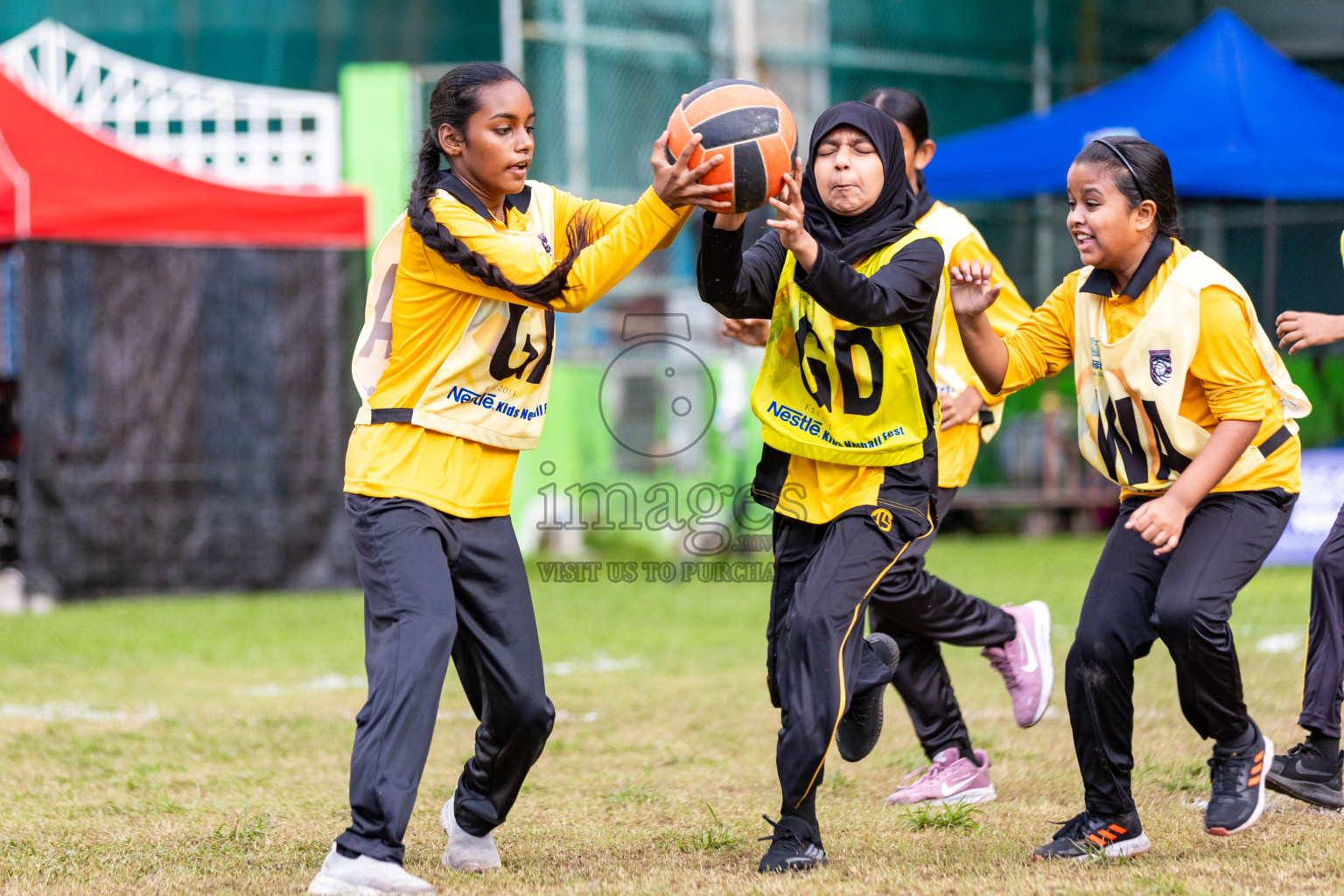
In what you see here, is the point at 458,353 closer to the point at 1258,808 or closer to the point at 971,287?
the point at 971,287

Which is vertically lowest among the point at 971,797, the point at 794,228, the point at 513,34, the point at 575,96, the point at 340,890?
the point at 971,797

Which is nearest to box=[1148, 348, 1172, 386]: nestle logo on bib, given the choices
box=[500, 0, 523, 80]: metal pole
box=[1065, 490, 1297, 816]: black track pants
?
box=[1065, 490, 1297, 816]: black track pants

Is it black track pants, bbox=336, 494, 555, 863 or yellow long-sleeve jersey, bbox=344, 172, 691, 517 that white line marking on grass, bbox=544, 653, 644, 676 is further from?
yellow long-sleeve jersey, bbox=344, 172, 691, 517

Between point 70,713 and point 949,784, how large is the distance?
429 cm

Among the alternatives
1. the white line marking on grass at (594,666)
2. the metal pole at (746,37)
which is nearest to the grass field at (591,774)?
the white line marking on grass at (594,666)

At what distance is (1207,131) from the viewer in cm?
1235

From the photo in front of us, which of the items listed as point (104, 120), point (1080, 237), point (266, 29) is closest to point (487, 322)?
point (1080, 237)

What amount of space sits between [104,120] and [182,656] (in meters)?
7.08

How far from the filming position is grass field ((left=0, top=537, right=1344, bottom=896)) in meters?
3.99

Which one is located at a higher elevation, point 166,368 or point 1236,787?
point 166,368

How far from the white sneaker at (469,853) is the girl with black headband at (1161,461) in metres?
1.54

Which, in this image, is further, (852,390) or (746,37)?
(746,37)

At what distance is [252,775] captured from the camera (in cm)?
565

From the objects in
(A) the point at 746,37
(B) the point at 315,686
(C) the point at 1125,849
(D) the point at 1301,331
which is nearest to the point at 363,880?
(C) the point at 1125,849
